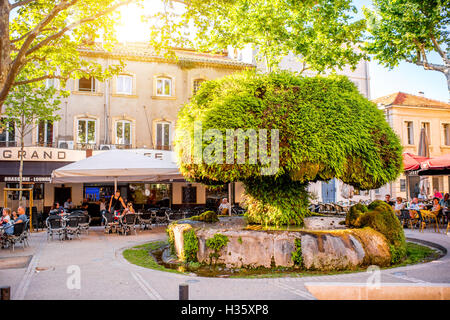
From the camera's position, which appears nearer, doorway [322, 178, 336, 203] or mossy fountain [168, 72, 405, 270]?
mossy fountain [168, 72, 405, 270]

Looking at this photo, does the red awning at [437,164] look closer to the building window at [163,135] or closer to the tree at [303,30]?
the tree at [303,30]

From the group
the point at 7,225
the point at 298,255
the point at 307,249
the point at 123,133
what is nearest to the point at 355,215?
the point at 307,249

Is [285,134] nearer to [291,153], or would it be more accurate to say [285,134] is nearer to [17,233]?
[291,153]

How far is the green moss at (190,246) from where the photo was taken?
815 cm

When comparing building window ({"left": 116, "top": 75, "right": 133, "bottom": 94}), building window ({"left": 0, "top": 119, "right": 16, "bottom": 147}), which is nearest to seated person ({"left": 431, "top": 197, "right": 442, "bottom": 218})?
building window ({"left": 116, "top": 75, "right": 133, "bottom": 94})

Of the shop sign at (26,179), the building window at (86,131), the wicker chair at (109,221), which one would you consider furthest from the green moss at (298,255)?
the building window at (86,131)

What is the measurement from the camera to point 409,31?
46.6 ft

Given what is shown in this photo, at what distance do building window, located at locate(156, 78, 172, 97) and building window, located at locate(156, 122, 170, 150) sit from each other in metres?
1.97

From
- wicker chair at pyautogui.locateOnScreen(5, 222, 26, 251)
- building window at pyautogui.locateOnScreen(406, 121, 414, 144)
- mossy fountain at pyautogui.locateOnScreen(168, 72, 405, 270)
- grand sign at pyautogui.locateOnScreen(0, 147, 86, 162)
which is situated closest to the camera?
mossy fountain at pyautogui.locateOnScreen(168, 72, 405, 270)

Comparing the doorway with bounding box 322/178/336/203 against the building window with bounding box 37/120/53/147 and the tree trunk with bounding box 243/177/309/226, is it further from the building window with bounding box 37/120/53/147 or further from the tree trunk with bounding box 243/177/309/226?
the building window with bounding box 37/120/53/147

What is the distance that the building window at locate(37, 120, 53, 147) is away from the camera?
19.6m

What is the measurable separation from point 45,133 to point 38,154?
1.85 metres
